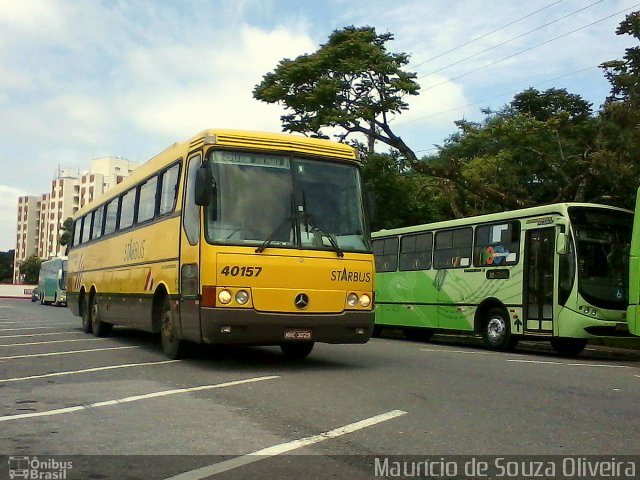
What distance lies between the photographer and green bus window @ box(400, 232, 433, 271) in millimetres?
19047

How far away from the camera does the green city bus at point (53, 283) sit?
139ft

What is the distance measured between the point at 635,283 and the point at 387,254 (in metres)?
8.81

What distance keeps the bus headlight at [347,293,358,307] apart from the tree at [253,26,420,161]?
1503 cm

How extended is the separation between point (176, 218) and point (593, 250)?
852cm

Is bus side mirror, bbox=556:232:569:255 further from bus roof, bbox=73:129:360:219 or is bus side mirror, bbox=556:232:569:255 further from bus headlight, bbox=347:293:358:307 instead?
bus headlight, bbox=347:293:358:307

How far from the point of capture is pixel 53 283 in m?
44.0

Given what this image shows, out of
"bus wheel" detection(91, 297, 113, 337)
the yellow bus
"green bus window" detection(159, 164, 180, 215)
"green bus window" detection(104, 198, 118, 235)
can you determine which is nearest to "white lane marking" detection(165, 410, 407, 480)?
the yellow bus

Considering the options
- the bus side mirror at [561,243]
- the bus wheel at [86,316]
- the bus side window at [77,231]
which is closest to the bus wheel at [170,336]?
the bus wheel at [86,316]

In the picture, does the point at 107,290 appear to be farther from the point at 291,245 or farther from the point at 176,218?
the point at 291,245

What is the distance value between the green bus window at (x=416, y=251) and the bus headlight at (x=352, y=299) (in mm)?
9084

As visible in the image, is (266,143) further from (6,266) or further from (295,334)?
(6,266)

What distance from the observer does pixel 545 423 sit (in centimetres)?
650

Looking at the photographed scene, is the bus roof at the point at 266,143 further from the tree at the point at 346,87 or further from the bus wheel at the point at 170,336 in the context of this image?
the tree at the point at 346,87

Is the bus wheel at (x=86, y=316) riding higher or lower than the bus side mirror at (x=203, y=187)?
lower
